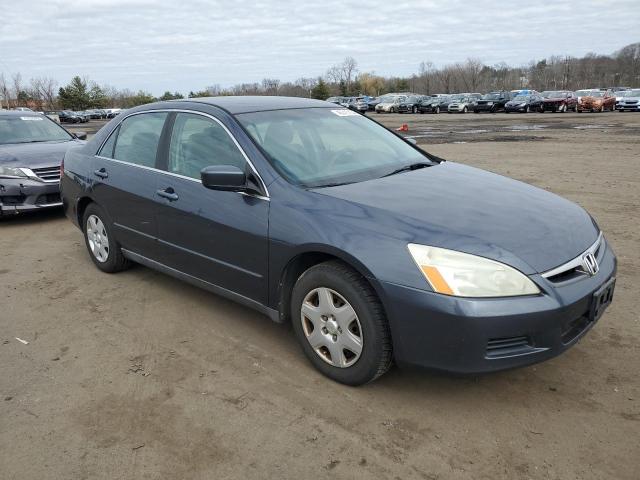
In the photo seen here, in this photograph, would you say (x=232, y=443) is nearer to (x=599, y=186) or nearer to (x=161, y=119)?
(x=161, y=119)

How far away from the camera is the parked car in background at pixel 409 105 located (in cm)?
4625

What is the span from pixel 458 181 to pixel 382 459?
A: 75.9 inches

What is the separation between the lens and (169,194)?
13.4ft

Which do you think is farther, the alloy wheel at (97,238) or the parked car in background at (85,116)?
the parked car in background at (85,116)

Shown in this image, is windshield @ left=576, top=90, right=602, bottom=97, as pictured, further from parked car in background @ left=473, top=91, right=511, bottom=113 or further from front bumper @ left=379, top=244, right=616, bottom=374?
front bumper @ left=379, top=244, right=616, bottom=374

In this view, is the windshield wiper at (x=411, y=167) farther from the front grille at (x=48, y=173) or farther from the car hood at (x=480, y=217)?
the front grille at (x=48, y=173)

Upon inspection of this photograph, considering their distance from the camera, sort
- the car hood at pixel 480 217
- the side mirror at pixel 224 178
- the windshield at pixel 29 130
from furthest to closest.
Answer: the windshield at pixel 29 130, the side mirror at pixel 224 178, the car hood at pixel 480 217

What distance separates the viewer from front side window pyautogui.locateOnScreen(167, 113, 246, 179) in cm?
377

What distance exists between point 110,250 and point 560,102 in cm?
3689

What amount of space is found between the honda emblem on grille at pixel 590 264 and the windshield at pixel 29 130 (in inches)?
A: 320

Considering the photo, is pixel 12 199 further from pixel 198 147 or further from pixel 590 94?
pixel 590 94

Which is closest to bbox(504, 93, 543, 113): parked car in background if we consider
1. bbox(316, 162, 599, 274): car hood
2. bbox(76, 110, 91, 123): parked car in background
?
bbox(316, 162, 599, 274): car hood

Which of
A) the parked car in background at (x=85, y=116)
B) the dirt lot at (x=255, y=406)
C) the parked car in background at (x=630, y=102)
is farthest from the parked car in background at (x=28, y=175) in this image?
the parked car in background at (x=85, y=116)

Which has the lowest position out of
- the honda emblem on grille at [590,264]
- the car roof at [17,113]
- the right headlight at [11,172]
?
the honda emblem on grille at [590,264]
